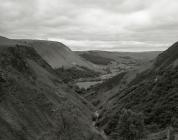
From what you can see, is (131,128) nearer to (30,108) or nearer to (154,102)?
(30,108)

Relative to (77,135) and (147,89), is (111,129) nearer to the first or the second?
(77,135)

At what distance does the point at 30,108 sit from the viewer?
40.3 metres

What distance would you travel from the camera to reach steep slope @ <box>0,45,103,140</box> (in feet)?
112

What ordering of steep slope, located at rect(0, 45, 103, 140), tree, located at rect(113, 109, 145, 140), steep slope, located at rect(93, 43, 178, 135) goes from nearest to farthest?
steep slope, located at rect(0, 45, 103, 140) → tree, located at rect(113, 109, 145, 140) → steep slope, located at rect(93, 43, 178, 135)

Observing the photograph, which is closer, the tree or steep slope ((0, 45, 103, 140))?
steep slope ((0, 45, 103, 140))

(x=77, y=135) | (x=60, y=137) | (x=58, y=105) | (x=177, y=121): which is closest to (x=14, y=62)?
(x=58, y=105)

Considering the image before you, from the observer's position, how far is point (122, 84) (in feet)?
263

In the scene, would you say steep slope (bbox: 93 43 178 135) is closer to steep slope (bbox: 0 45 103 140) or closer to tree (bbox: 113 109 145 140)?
tree (bbox: 113 109 145 140)

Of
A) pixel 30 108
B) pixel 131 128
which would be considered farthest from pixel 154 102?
pixel 30 108

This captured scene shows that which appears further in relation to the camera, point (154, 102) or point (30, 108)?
point (154, 102)

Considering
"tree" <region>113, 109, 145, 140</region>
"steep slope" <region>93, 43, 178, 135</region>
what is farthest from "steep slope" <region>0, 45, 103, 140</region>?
"steep slope" <region>93, 43, 178, 135</region>

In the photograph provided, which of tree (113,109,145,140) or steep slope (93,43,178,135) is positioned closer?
tree (113,109,145,140)

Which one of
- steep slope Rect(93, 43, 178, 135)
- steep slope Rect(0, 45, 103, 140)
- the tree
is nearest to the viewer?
steep slope Rect(0, 45, 103, 140)

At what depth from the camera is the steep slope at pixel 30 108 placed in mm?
34094
